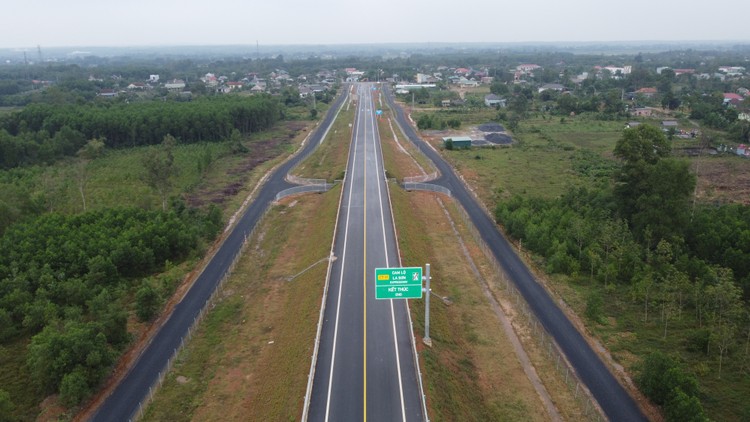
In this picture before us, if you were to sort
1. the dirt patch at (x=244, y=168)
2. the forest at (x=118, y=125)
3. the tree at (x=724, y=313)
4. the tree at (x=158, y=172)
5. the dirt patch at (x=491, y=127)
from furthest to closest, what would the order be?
the dirt patch at (x=491, y=127), the forest at (x=118, y=125), the dirt patch at (x=244, y=168), the tree at (x=158, y=172), the tree at (x=724, y=313)

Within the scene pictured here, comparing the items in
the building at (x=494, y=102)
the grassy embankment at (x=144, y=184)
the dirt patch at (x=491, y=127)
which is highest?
the building at (x=494, y=102)

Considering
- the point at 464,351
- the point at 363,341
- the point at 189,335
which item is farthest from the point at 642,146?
the point at 189,335

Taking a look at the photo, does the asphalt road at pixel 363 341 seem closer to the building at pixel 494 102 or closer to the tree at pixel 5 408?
the tree at pixel 5 408

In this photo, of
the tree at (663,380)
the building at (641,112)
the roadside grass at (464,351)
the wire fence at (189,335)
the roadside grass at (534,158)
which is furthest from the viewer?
the building at (641,112)

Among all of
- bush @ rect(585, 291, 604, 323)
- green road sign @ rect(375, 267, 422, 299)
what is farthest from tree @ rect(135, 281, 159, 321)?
bush @ rect(585, 291, 604, 323)

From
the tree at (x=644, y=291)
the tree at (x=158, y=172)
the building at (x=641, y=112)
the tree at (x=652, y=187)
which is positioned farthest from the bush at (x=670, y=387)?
the building at (x=641, y=112)

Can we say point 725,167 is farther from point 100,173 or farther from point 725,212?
point 100,173

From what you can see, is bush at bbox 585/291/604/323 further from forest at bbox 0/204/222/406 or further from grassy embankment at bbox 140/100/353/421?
forest at bbox 0/204/222/406
